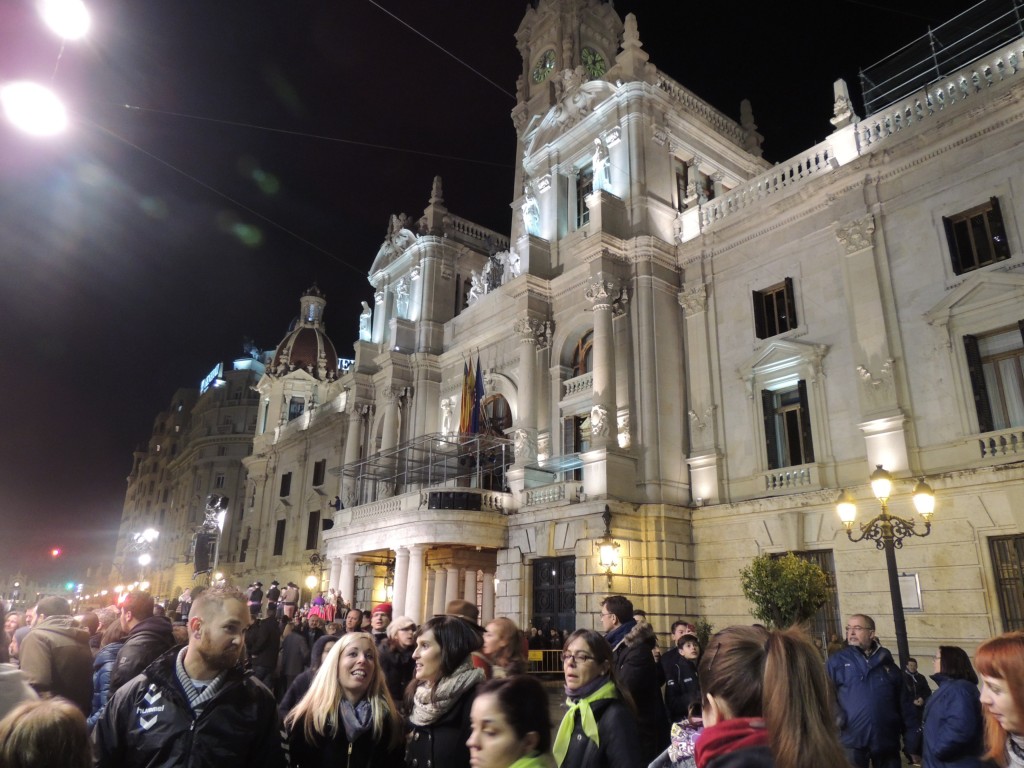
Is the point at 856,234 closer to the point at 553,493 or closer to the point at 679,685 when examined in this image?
the point at 553,493

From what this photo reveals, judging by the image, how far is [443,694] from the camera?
4113mm

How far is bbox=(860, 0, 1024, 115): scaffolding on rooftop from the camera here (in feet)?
61.8

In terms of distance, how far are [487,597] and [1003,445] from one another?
17.0 metres

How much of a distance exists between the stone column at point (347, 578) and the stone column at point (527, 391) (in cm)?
828

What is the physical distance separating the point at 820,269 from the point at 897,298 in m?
2.39

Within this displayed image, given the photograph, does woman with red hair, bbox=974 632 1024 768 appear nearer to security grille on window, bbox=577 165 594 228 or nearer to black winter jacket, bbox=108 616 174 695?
black winter jacket, bbox=108 616 174 695

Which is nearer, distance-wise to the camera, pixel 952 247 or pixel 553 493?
pixel 952 247

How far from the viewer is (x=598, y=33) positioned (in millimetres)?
31750

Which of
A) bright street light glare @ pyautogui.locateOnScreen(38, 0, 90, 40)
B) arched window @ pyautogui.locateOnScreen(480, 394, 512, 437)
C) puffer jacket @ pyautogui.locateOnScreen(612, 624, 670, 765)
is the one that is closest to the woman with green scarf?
puffer jacket @ pyautogui.locateOnScreen(612, 624, 670, 765)

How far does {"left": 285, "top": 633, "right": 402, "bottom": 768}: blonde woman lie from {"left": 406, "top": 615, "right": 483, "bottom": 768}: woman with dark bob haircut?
147 mm

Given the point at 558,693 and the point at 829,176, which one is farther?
the point at 829,176

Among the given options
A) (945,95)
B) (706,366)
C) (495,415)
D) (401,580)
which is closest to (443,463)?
(495,415)

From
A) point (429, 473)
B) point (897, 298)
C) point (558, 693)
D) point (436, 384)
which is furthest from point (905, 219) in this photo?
point (436, 384)

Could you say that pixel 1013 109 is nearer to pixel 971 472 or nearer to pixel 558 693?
pixel 971 472
